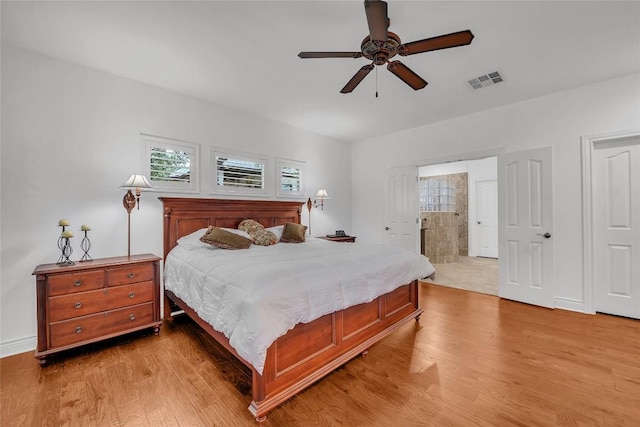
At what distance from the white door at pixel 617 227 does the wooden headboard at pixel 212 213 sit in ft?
13.7

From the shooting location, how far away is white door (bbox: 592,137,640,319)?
314 centimetres

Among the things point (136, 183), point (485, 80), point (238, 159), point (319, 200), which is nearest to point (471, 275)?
point (319, 200)

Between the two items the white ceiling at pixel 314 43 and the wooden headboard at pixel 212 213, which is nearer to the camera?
the white ceiling at pixel 314 43

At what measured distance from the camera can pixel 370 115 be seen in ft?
14.2

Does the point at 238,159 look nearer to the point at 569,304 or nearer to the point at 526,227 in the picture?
the point at 526,227

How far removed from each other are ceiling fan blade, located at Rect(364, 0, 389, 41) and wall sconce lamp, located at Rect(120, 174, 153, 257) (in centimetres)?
263

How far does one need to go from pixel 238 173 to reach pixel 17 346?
114 inches

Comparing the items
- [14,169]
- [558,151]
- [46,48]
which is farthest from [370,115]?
[14,169]

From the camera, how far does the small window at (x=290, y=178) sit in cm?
467

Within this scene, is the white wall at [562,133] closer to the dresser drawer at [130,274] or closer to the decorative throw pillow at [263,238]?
the decorative throw pillow at [263,238]

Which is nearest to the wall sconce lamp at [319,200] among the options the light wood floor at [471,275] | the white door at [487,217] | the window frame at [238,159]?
the window frame at [238,159]

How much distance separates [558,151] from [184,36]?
180 inches

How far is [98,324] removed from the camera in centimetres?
248

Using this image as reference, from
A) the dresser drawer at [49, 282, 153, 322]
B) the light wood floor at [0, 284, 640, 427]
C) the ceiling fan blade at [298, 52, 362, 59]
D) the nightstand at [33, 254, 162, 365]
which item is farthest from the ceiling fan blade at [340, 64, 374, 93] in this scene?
the dresser drawer at [49, 282, 153, 322]
